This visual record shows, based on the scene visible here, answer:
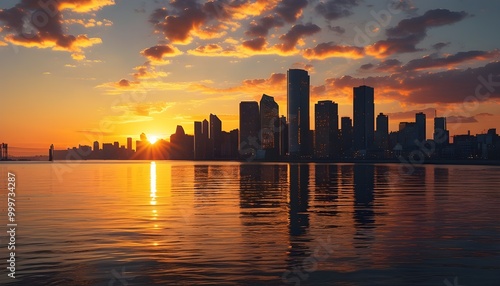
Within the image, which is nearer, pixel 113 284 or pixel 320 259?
pixel 113 284

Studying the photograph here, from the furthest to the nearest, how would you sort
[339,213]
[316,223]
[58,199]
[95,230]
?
[58,199]
[339,213]
[316,223]
[95,230]

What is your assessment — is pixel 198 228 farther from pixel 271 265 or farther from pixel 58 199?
pixel 58 199

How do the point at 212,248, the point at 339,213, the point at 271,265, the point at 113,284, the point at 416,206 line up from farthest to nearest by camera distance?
→ the point at 416,206 < the point at 339,213 < the point at 212,248 < the point at 271,265 < the point at 113,284

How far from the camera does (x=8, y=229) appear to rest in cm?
3547

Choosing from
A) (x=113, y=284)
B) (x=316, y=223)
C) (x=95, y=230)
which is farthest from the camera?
(x=316, y=223)

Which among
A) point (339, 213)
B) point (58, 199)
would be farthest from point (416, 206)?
point (58, 199)

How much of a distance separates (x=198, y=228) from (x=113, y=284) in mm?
15761

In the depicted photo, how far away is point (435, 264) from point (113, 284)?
46.9 feet

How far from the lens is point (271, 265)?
23.1 m

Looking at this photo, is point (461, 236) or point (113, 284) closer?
point (113, 284)

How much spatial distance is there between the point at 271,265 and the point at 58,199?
148 feet

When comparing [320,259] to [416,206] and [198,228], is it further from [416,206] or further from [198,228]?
[416,206]

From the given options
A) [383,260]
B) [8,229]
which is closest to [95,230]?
[8,229]

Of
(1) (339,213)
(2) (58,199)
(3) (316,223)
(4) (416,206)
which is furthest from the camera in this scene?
(2) (58,199)
